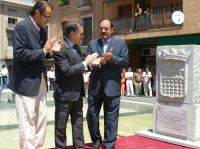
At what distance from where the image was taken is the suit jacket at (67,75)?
16.3 ft

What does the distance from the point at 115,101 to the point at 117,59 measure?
644 millimetres

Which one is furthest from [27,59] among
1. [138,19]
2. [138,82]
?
[138,19]

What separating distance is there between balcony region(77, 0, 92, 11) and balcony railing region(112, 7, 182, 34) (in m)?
3.36

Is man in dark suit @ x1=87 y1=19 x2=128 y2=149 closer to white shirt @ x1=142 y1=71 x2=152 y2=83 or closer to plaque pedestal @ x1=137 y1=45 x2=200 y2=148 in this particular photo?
plaque pedestal @ x1=137 y1=45 x2=200 y2=148

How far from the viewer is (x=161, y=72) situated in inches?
262

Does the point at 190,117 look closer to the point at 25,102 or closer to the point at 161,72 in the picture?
the point at 161,72

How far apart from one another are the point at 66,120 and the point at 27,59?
1.15 m

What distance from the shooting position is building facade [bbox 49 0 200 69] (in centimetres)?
1897

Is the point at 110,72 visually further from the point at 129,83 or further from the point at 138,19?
the point at 138,19

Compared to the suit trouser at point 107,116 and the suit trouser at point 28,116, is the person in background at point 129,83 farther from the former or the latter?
the suit trouser at point 28,116

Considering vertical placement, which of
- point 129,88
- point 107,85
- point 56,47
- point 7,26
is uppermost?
point 7,26

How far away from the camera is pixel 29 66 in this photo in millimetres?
4570

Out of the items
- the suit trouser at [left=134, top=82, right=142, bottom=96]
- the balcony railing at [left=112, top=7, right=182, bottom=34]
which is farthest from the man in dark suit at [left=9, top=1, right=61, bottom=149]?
the balcony railing at [left=112, top=7, right=182, bottom=34]

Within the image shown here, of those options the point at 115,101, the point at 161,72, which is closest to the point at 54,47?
the point at 115,101
